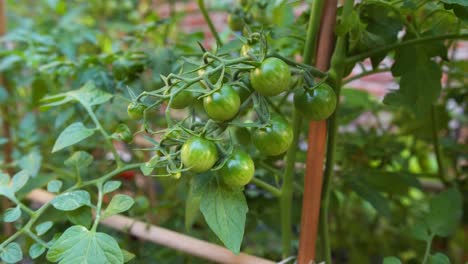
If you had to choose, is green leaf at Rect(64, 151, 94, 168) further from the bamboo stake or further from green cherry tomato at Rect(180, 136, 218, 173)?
green cherry tomato at Rect(180, 136, 218, 173)

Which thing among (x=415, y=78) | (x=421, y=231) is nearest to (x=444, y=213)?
(x=421, y=231)

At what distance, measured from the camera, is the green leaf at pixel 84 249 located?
0.46 meters

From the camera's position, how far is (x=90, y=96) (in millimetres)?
669

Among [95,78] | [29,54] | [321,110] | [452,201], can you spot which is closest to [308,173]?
[321,110]

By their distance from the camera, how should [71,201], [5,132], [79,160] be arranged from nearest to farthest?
[71,201] < [79,160] < [5,132]

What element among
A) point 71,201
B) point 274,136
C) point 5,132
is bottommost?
point 5,132

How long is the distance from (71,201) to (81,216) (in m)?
0.03

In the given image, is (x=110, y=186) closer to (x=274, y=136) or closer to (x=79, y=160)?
(x=79, y=160)

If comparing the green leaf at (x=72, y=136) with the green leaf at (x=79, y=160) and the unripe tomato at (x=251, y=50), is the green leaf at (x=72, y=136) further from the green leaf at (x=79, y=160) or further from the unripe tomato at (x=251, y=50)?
the unripe tomato at (x=251, y=50)

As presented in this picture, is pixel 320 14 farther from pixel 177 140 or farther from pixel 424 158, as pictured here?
pixel 424 158

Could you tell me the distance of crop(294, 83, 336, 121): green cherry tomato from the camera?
0.48 metres

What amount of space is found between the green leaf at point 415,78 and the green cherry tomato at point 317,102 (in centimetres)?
17

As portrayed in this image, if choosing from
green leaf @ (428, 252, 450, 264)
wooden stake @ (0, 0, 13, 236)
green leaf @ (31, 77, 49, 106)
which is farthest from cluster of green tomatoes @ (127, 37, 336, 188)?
wooden stake @ (0, 0, 13, 236)

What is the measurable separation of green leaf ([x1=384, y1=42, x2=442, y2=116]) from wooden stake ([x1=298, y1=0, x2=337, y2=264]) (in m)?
0.12
